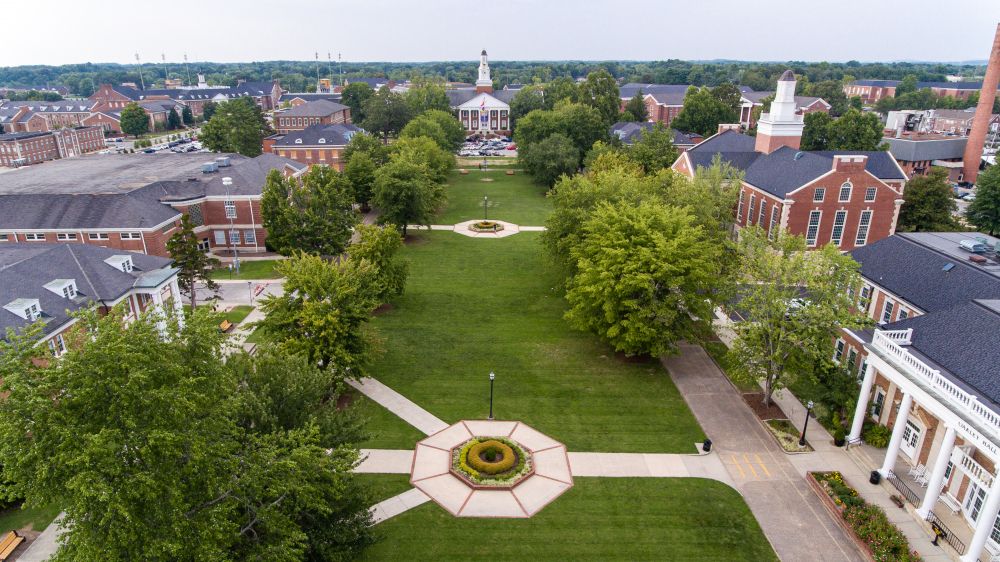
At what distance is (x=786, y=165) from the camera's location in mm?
55812

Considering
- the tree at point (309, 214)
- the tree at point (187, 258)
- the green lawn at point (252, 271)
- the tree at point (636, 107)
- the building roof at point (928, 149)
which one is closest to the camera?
the tree at point (187, 258)

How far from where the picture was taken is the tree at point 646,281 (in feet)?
103

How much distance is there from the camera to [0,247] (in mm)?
33062

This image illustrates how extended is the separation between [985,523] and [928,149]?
93.8 m

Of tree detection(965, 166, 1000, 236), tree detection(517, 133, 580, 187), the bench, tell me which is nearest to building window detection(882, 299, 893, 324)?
the bench

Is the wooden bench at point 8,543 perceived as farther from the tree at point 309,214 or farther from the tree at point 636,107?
the tree at point 636,107

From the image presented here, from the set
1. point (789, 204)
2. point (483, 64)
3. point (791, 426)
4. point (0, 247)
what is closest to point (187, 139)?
point (483, 64)

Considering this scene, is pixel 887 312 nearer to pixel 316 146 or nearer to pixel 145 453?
pixel 145 453

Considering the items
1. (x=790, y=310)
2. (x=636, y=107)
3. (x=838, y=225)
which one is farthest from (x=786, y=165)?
(x=636, y=107)

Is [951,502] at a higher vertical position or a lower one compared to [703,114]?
lower

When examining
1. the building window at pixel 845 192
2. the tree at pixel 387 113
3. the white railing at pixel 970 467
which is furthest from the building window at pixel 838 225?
the tree at pixel 387 113

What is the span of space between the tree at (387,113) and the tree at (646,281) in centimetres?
9089

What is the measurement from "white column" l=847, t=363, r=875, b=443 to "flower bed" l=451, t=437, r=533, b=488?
598 inches

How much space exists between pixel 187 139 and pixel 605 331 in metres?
142
